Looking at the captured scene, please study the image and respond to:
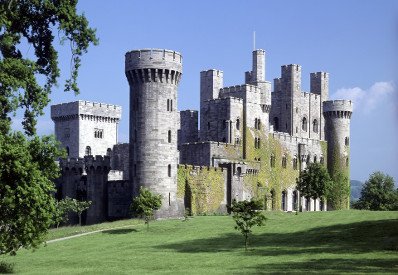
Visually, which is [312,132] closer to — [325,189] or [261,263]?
Result: [325,189]

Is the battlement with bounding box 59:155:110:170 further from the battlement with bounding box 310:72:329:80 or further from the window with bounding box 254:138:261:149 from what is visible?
the battlement with bounding box 310:72:329:80

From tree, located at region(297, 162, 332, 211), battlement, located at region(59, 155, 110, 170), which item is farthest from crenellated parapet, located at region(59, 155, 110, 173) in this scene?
tree, located at region(297, 162, 332, 211)

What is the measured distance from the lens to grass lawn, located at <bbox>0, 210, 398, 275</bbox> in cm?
3566

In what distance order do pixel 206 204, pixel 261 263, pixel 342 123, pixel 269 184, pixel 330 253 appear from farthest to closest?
1. pixel 342 123
2. pixel 269 184
3. pixel 206 204
4. pixel 330 253
5. pixel 261 263

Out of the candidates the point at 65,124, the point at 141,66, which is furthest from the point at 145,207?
the point at 65,124

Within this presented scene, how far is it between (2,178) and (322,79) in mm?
84545

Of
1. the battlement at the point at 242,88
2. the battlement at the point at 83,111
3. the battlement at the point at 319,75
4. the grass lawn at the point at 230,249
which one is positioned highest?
the battlement at the point at 319,75

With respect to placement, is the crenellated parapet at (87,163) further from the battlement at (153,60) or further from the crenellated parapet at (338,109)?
the crenellated parapet at (338,109)

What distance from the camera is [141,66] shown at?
70.7 metres

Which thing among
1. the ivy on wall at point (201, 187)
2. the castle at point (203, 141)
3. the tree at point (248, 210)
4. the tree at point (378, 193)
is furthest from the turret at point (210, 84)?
the tree at point (248, 210)

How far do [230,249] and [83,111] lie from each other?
6426 centimetres

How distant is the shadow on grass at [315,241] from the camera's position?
4200 centimetres

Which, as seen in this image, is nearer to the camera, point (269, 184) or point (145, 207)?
point (145, 207)

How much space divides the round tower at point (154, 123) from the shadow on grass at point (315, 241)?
59.2 feet
